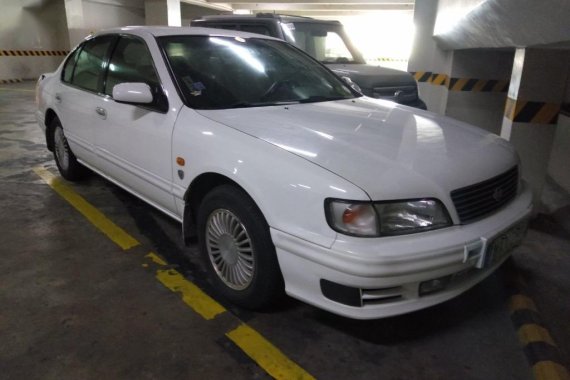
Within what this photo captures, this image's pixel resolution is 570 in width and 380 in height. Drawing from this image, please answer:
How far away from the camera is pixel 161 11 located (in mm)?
17234

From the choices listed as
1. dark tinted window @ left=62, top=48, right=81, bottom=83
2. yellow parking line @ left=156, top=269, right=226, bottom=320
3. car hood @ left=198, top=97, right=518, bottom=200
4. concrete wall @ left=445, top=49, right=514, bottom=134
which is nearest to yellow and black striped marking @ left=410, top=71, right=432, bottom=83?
concrete wall @ left=445, top=49, right=514, bottom=134

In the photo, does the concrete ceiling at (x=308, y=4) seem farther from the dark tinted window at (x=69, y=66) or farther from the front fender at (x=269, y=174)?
the front fender at (x=269, y=174)

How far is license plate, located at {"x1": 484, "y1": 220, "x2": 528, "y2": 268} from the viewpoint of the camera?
6.61 feet

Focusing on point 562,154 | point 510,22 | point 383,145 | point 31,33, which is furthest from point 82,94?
point 31,33

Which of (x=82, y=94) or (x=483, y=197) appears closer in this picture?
(x=483, y=197)

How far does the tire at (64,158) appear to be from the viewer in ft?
13.4

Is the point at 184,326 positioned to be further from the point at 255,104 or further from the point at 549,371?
the point at 549,371

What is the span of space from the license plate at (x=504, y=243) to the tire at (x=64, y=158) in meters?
3.57

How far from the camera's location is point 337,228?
1.81 meters

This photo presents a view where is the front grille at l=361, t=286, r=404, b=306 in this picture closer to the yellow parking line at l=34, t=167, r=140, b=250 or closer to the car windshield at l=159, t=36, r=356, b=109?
the car windshield at l=159, t=36, r=356, b=109

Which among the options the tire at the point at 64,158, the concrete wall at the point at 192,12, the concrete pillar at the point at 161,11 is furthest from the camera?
the concrete wall at the point at 192,12

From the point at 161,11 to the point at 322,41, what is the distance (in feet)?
42.6

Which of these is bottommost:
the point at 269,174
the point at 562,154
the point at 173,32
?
the point at 562,154

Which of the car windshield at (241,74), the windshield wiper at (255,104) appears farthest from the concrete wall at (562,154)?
the windshield wiper at (255,104)
